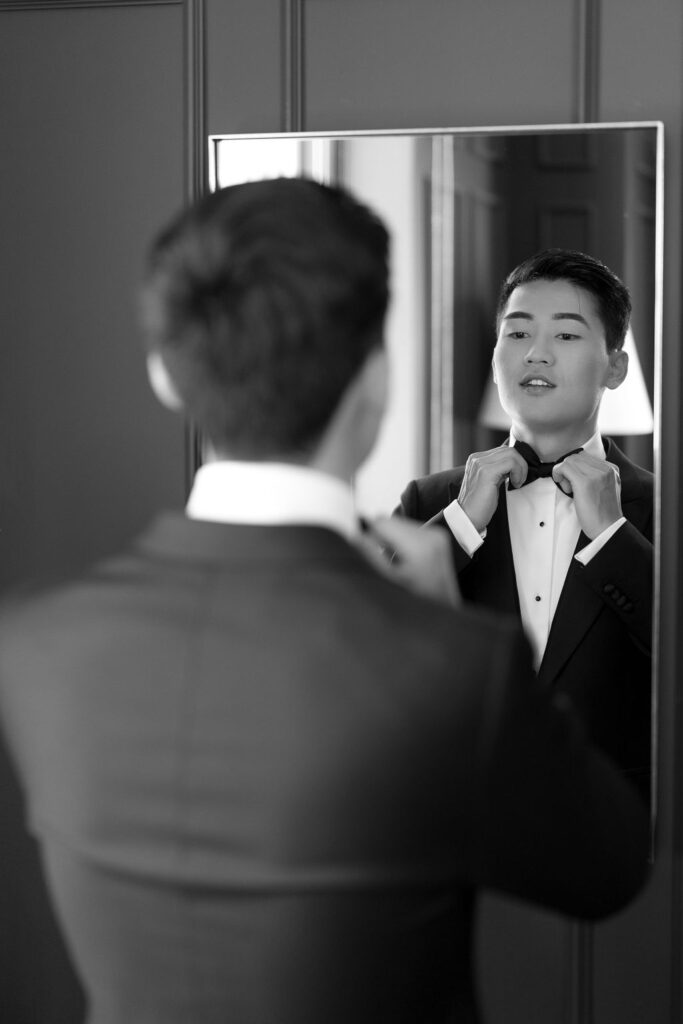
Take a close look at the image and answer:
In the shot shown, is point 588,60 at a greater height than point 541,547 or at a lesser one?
greater

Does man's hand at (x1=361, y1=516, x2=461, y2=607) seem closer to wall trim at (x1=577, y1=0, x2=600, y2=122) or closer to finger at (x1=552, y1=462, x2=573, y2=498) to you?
finger at (x1=552, y1=462, x2=573, y2=498)

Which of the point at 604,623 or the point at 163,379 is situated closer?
the point at 163,379

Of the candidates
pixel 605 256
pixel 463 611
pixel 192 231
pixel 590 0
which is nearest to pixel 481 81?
pixel 590 0

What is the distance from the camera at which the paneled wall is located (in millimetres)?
1888

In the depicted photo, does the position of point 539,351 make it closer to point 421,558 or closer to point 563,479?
point 563,479

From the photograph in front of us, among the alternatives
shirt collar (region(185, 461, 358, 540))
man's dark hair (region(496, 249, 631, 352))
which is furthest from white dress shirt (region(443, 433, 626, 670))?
shirt collar (region(185, 461, 358, 540))

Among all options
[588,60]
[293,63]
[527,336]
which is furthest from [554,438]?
[293,63]

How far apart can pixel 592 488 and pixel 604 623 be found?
0.23 metres

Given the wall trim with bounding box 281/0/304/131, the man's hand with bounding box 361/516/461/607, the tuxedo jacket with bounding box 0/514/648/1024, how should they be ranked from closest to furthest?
1. the tuxedo jacket with bounding box 0/514/648/1024
2. the man's hand with bounding box 361/516/461/607
3. the wall trim with bounding box 281/0/304/131

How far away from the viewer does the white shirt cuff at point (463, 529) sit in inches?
74.7

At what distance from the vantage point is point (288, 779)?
32.4 inches

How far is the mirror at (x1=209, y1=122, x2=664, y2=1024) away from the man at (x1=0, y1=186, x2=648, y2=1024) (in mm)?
985

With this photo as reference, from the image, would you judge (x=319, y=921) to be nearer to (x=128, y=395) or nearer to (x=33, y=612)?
(x=33, y=612)

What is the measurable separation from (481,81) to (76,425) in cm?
94
